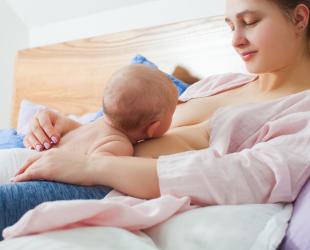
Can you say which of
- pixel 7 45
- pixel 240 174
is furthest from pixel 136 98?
pixel 7 45

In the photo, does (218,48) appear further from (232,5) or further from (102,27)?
(102,27)

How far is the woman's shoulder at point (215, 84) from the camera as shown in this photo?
146 cm

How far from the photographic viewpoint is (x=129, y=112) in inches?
45.2

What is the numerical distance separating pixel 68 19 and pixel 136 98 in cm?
157

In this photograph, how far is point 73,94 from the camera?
218cm

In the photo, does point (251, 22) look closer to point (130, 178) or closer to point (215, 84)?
point (215, 84)

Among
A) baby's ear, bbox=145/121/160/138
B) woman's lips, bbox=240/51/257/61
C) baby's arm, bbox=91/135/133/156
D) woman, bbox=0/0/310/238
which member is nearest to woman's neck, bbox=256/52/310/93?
woman, bbox=0/0/310/238

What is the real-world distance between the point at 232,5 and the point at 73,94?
3.62 ft

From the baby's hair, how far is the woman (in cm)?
8

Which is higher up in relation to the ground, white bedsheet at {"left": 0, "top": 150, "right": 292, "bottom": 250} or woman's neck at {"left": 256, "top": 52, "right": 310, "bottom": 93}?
woman's neck at {"left": 256, "top": 52, "right": 310, "bottom": 93}

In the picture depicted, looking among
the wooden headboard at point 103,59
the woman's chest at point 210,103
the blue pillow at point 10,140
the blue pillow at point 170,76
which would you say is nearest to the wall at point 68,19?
the wooden headboard at point 103,59

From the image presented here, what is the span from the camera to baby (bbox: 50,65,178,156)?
1.14 metres

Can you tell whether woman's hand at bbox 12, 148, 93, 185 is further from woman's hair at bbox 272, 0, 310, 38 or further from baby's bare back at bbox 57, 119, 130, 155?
woman's hair at bbox 272, 0, 310, 38

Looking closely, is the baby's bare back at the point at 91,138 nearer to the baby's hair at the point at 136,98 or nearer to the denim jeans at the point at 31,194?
the baby's hair at the point at 136,98
